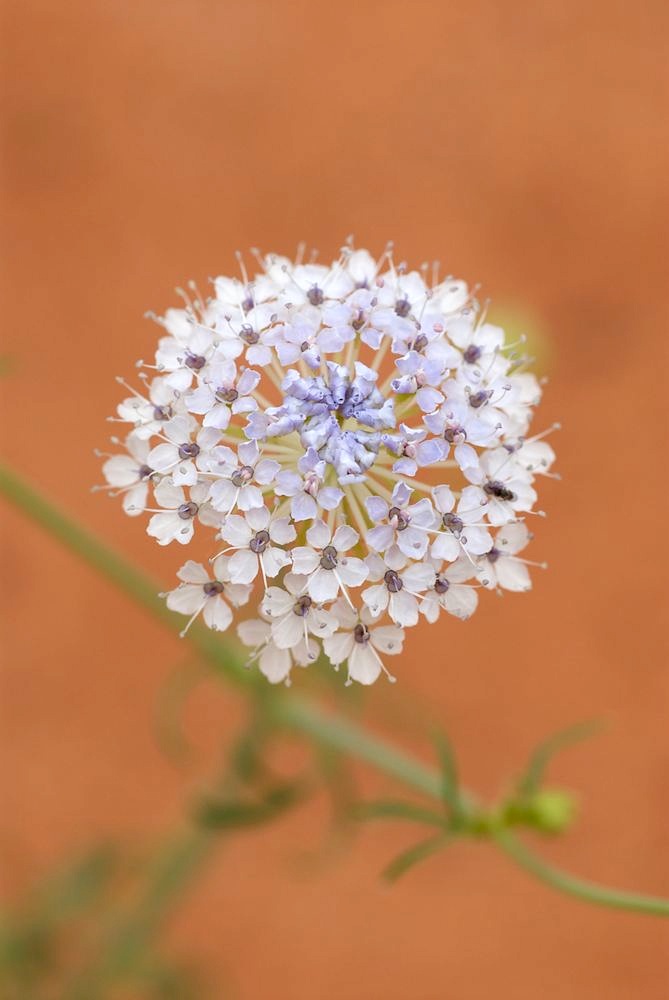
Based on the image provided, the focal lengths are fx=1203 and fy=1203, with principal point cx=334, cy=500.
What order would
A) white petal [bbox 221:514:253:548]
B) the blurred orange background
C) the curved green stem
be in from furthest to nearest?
the blurred orange background, the curved green stem, white petal [bbox 221:514:253:548]

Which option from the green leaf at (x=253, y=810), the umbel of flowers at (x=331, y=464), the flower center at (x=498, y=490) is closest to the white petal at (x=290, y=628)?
the umbel of flowers at (x=331, y=464)

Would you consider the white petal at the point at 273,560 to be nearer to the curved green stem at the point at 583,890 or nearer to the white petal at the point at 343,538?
the white petal at the point at 343,538

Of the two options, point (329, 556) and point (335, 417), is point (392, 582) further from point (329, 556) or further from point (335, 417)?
point (335, 417)

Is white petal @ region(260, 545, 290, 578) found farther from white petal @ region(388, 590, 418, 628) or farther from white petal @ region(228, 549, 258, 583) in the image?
white petal @ region(388, 590, 418, 628)

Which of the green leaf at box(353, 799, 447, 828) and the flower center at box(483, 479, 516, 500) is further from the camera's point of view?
the green leaf at box(353, 799, 447, 828)

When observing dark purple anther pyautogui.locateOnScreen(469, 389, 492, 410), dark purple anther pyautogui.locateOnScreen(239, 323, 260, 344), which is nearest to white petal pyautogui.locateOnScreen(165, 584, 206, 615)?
dark purple anther pyautogui.locateOnScreen(239, 323, 260, 344)

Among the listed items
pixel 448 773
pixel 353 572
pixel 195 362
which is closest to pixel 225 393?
pixel 195 362
